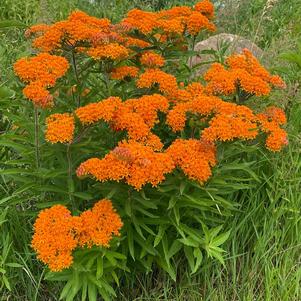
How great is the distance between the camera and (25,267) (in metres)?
2.98

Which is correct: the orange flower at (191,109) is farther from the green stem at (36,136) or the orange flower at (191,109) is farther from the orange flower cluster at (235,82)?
the green stem at (36,136)

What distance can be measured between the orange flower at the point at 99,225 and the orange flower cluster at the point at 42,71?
1.80 feet

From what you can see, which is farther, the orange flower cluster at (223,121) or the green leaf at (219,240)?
the green leaf at (219,240)

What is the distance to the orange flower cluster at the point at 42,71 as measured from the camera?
8.32 ft

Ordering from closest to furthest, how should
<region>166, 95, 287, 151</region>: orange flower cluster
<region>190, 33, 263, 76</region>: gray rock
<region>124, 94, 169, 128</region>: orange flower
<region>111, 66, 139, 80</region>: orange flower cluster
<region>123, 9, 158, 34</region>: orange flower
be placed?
<region>166, 95, 287, 151</region>: orange flower cluster < <region>124, 94, 169, 128</region>: orange flower < <region>111, 66, 139, 80</region>: orange flower cluster < <region>123, 9, 158, 34</region>: orange flower < <region>190, 33, 263, 76</region>: gray rock

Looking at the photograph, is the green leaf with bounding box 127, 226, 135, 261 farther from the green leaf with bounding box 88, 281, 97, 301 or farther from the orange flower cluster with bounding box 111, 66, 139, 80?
the orange flower cluster with bounding box 111, 66, 139, 80

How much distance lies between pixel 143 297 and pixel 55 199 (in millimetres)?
710

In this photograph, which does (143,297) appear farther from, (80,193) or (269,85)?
(269,85)

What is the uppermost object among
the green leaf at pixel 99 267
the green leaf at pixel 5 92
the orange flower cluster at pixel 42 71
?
the orange flower cluster at pixel 42 71

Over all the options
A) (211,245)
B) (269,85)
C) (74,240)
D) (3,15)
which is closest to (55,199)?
(74,240)

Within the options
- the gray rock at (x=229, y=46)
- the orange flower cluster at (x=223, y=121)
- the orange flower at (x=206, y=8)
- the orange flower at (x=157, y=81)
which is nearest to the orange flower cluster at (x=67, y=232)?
the orange flower cluster at (x=223, y=121)

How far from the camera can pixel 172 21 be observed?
3.04 m

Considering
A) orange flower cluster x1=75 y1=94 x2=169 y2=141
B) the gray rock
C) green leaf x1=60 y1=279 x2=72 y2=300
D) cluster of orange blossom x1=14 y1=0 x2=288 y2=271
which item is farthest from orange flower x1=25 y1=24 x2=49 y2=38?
the gray rock

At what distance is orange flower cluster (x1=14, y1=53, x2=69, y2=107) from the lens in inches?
99.9
